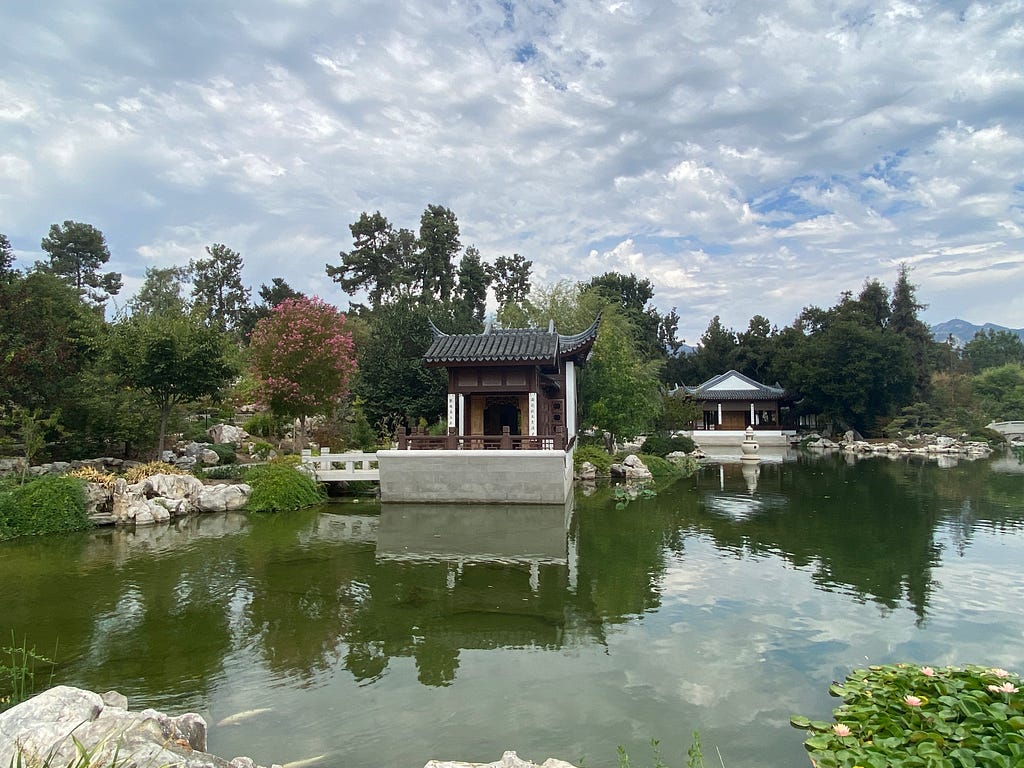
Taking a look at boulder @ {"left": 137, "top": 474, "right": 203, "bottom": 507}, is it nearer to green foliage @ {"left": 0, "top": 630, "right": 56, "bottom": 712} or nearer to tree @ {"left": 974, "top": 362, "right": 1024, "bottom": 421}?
green foliage @ {"left": 0, "top": 630, "right": 56, "bottom": 712}

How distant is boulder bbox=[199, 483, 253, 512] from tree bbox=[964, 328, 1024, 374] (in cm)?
6943

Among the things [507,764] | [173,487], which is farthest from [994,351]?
[507,764]

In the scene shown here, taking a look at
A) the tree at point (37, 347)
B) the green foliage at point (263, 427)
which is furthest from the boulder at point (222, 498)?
the green foliage at point (263, 427)

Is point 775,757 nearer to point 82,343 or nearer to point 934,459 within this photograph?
point 82,343

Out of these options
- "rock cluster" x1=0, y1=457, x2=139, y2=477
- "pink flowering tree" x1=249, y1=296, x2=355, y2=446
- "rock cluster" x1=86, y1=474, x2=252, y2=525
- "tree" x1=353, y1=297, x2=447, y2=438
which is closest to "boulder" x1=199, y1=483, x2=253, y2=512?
"rock cluster" x1=86, y1=474, x2=252, y2=525

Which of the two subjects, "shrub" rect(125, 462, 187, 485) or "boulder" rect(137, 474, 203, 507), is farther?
"shrub" rect(125, 462, 187, 485)

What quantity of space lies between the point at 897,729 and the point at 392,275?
112 feet

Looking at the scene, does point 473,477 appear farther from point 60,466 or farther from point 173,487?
point 60,466

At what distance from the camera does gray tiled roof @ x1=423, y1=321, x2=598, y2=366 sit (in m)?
15.9

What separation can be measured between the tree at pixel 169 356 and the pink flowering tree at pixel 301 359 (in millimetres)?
1492

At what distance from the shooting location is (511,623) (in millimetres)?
6719

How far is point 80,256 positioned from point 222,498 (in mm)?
35221

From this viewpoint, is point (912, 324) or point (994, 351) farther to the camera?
point (994, 351)

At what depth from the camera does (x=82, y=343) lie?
1557cm
